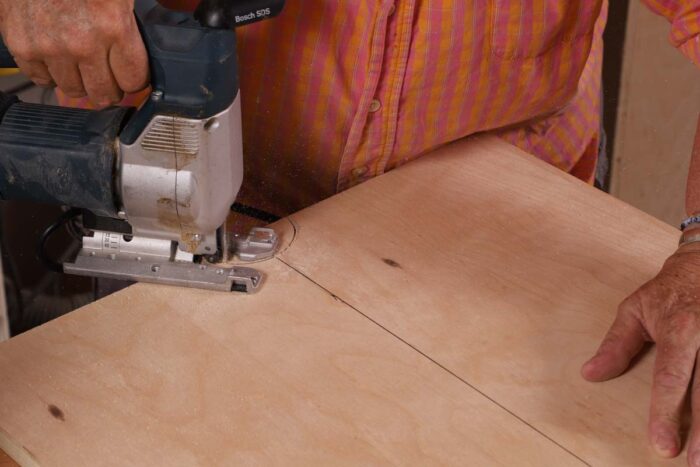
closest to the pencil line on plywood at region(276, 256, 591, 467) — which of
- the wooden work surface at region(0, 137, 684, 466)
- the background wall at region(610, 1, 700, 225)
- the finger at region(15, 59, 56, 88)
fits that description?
the wooden work surface at region(0, 137, 684, 466)

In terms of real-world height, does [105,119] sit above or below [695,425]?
above

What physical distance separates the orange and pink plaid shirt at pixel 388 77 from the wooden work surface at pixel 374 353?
14 cm

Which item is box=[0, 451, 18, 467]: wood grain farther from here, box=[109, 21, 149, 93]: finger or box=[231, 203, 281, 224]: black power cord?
box=[231, 203, 281, 224]: black power cord

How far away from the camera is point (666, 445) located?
39.6 inches

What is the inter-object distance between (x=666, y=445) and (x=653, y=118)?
1799 millimetres

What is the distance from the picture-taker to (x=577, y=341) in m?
1.15

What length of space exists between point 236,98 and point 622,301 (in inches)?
20.9

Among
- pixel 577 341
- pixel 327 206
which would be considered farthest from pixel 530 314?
pixel 327 206

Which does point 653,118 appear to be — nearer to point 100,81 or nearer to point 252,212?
point 252,212

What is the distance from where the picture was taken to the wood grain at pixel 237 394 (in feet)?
3.24

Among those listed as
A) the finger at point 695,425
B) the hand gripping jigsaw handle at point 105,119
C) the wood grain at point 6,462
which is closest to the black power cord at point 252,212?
the hand gripping jigsaw handle at point 105,119

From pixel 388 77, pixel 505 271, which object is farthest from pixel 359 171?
pixel 505 271

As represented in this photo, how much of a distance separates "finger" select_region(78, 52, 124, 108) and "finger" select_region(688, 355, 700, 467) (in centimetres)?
74

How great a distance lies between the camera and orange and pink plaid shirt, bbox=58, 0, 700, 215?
1377 mm
